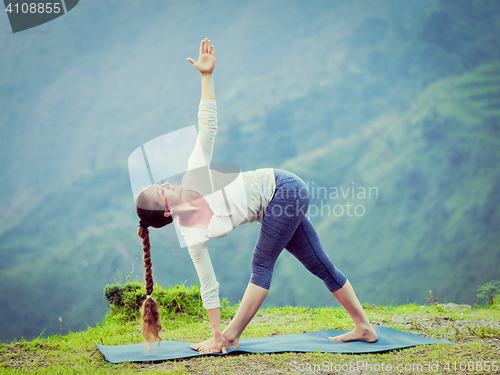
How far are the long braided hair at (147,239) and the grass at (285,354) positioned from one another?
0.18 metres

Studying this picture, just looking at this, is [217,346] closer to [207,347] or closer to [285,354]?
[207,347]

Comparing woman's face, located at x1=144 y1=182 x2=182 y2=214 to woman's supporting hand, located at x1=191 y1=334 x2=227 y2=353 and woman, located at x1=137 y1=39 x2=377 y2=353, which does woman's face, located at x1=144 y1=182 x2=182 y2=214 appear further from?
woman's supporting hand, located at x1=191 y1=334 x2=227 y2=353

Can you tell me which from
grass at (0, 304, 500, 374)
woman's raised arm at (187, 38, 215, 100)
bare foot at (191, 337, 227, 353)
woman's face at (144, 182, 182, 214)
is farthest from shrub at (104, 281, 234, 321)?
woman's raised arm at (187, 38, 215, 100)

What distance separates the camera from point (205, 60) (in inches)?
79.0

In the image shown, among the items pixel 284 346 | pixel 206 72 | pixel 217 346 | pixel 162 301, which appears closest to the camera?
pixel 206 72

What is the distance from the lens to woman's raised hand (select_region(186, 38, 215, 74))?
1.99m

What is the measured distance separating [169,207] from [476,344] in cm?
185

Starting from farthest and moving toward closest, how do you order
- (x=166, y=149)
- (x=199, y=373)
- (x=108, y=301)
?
(x=108, y=301)
(x=166, y=149)
(x=199, y=373)

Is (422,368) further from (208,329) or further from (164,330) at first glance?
(164,330)

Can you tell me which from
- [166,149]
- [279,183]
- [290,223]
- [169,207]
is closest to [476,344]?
[290,223]

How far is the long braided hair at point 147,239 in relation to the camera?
204cm

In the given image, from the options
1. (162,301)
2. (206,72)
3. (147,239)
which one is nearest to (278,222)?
(147,239)

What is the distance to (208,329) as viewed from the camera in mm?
3053

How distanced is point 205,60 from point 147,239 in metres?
0.98
